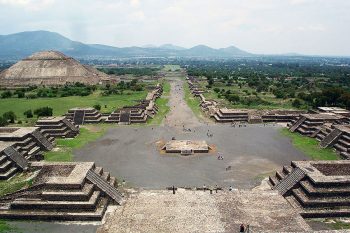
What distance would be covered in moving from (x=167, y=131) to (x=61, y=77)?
90790 millimetres

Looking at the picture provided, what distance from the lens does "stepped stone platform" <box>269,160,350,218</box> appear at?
1153 inches

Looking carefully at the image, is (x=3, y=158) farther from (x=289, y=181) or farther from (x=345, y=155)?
(x=345, y=155)

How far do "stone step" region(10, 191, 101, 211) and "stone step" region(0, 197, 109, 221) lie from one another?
29cm

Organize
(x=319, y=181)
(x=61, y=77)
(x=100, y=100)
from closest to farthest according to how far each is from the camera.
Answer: (x=319, y=181)
(x=100, y=100)
(x=61, y=77)

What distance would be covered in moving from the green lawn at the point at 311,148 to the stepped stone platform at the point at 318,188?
425 inches

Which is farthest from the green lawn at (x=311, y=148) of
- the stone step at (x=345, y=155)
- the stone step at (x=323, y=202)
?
the stone step at (x=323, y=202)

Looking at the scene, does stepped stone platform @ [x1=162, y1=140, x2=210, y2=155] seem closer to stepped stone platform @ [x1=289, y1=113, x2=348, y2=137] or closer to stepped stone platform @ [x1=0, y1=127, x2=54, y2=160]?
stepped stone platform @ [x1=0, y1=127, x2=54, y2=160]

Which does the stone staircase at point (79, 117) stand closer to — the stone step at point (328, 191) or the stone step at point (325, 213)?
the stone step at point (328, 191)

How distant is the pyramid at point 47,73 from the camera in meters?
136

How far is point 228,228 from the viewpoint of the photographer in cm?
2611

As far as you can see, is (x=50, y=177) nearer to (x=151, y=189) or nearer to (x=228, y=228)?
(x=151, y=189)

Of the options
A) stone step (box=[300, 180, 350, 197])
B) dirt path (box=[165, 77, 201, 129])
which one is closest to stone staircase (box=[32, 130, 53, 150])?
dirt path (box=[165, 77, 201, 129])

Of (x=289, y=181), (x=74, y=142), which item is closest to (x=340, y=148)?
(x=289, y=181)

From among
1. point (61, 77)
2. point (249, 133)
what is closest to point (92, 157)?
point (249, 133)
